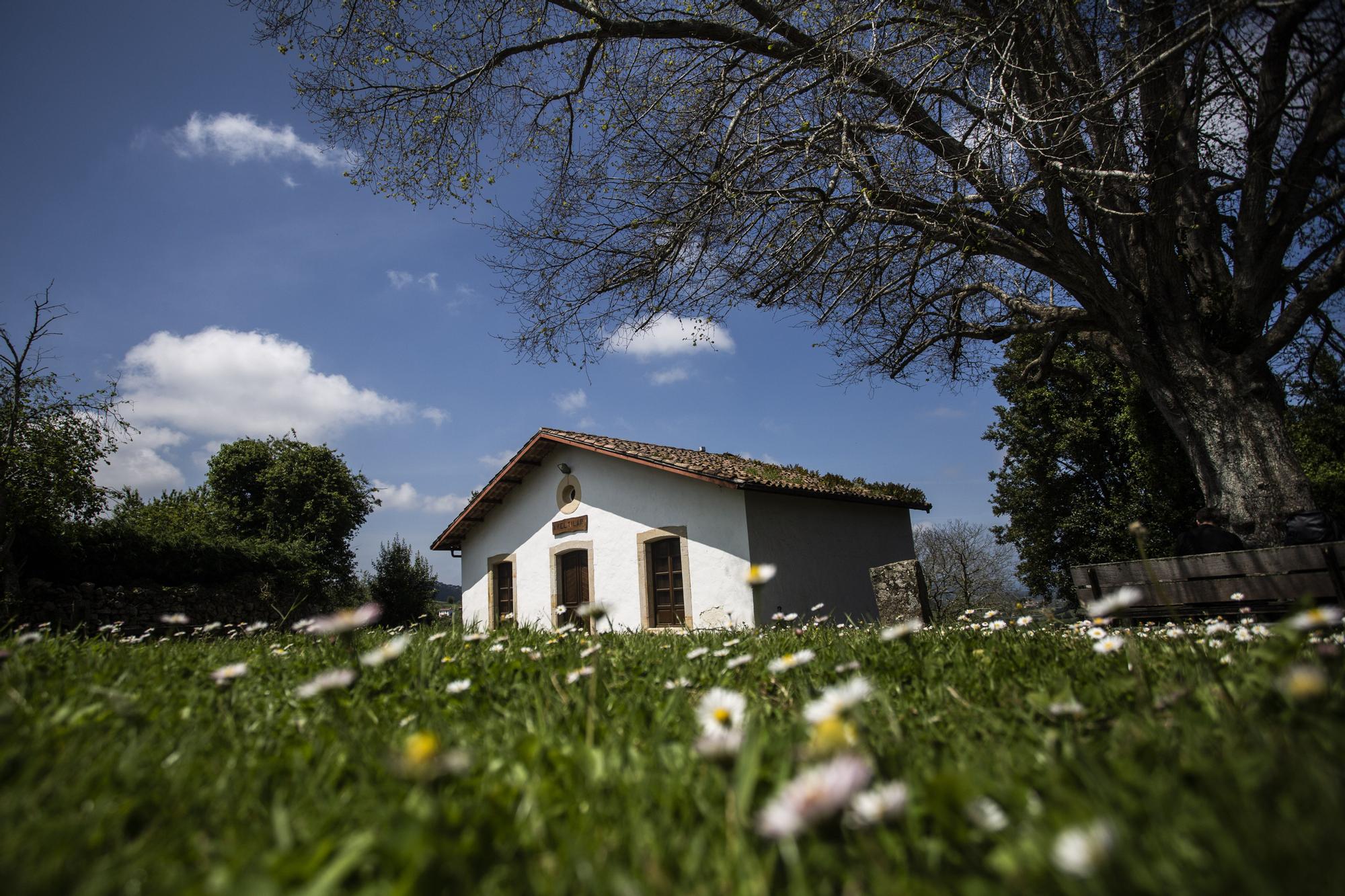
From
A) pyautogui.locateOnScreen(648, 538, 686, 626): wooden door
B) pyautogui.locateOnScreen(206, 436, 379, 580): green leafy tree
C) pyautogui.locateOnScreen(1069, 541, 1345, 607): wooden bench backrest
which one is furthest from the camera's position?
pyautogui.locateOnScreen(206, 436, 379, 580): green leafy tree

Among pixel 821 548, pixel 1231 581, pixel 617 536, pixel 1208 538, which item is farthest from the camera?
pixel 617 536

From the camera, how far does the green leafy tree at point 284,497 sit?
22703mm

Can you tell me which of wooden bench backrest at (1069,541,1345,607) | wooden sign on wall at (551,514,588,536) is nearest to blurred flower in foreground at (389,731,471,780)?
wooden bench backrest at (1069,541,1345,607)

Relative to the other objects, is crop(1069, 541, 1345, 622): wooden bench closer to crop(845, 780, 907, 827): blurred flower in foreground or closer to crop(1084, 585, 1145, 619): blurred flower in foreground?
crop(1084, 585, 1145, 619): blurred flower in foreground

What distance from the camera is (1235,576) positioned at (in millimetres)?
5328

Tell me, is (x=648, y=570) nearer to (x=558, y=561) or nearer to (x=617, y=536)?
(x=617, y=536)

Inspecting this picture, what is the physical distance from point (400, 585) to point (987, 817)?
82.3 feet

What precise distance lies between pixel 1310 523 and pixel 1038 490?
29.7 ft

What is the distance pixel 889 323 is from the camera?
10.7 meters

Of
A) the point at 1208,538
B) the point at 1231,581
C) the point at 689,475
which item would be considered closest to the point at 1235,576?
the point at 1231,581

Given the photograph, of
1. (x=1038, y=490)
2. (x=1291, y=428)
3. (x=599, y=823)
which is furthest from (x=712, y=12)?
(x=1291, y=428)

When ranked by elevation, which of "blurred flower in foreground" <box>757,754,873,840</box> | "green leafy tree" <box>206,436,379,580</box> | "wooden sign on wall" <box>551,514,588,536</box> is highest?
"green leafy tree" <box>206,436,379,580</box>

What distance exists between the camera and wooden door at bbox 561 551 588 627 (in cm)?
1508

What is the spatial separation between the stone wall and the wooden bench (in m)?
11.5
